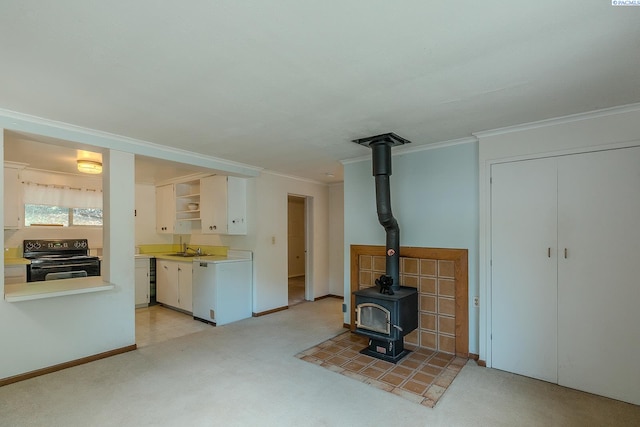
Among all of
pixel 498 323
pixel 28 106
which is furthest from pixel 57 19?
pixel 498 323

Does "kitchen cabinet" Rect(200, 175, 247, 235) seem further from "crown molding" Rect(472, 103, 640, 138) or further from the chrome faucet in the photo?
"crown molding" Rect(472, 103, 640, 138)

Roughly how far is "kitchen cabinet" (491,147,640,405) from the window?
6.26 meters

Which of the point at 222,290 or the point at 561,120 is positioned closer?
the point at 561,120

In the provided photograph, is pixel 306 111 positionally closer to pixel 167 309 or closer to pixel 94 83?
pixel 94 83

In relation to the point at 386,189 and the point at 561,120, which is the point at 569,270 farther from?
the point at 386,189

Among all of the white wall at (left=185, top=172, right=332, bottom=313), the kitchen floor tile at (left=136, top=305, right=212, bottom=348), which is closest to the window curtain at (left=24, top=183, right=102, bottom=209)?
the white wall at (left=185, top=172, right=332, bottom=313)

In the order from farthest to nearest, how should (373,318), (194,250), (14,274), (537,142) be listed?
(194,250) → (14,274) → (373,318) → (537,142)

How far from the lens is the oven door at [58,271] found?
439 centimetres

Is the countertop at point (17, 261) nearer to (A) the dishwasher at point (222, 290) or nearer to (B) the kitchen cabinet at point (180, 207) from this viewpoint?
(B) the kitchen cabinet at point (180, 207)

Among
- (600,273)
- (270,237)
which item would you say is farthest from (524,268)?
(270,237)

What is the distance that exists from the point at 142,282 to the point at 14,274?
159 centimetres

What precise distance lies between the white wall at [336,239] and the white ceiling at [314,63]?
129 inches

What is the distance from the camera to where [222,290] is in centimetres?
441

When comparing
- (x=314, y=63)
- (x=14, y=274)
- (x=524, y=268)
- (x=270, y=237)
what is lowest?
(x=14, y=274)
